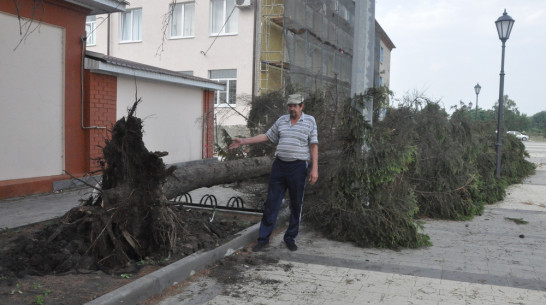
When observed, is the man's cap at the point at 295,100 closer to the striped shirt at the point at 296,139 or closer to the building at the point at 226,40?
the striped shirt at the point at 296,139

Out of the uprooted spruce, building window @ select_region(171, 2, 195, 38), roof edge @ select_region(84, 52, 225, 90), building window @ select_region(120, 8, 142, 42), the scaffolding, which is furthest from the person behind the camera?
building window @ select_region(120, 8, 142, 42)

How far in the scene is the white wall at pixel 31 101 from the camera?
8.41 metres

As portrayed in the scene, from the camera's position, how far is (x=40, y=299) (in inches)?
135

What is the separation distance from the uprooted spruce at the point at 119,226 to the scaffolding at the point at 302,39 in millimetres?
13111

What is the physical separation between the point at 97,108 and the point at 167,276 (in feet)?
23.0

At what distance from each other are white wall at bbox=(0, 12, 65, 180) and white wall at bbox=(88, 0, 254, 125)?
11.1m

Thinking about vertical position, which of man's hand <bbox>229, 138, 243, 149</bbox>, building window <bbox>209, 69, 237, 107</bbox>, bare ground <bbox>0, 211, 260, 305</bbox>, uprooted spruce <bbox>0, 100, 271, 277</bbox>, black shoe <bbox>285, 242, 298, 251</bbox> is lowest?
black shoe <bbox>285, 242, 298, 251</bbox>

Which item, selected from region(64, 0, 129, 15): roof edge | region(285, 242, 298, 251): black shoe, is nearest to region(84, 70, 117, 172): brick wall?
region(64, 0, 129, 15): roof edge

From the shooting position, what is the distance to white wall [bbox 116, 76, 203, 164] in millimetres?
12117

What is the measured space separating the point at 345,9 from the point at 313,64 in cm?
691

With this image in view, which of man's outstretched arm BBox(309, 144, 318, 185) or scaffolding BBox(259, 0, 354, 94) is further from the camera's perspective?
scaffolding BBox(259, 0, 354, 94)

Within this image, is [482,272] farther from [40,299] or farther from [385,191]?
[40,299]

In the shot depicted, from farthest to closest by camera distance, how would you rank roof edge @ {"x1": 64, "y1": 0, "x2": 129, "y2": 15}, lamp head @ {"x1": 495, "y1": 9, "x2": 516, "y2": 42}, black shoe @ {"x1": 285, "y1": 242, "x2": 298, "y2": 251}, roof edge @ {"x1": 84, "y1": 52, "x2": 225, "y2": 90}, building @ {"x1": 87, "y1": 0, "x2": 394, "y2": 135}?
building @ {"x1": 87, "y1": 0, "x2": 394, "y2": 135}
lamp head @ {"x1": 495, "y1": 9, "x2": 516, "y2": 42}
roof edge @ {"x1": 84, "y1": 52, "x2": 225, "y2": 90}
roof edge @ {"x1": 64, "y1": 0, "x2": 129, "y2": 15}
black shoe @ {"x1": 285, "y1": 242, "x2": 298, "y2": 251}

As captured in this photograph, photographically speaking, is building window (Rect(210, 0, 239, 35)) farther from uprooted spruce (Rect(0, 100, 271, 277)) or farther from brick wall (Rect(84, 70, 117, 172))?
uprooted spruce (Rect(0, 100, 271, 277))
